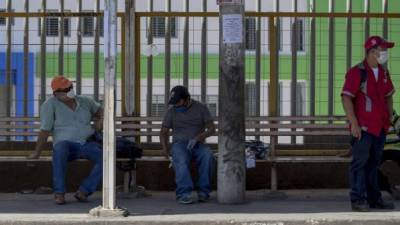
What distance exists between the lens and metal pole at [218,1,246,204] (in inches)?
364

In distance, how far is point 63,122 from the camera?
969 centimetres

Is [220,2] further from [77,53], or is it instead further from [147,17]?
[77,53]

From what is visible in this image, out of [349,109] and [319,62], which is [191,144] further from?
[319,62]

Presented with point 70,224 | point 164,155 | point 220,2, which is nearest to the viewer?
point 70,224

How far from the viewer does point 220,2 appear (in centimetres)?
925

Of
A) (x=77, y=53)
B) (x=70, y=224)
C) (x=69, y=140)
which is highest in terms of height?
(x=77, y=53)

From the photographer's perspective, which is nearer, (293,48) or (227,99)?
(227,99)

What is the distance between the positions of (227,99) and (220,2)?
106cm

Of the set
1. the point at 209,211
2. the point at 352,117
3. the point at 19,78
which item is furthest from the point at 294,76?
the point at 19,78

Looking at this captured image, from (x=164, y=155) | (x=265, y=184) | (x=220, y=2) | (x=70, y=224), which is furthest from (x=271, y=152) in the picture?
(x=70, y=224)

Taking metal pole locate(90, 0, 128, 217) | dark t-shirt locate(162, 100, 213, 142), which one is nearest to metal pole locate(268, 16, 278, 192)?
dark t-shirt locate(162, 100, 213, 142)

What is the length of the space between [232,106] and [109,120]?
150 cm

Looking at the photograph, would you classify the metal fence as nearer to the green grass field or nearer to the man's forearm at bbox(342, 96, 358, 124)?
A: the green grass field

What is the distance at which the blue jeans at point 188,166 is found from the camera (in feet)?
31.2
